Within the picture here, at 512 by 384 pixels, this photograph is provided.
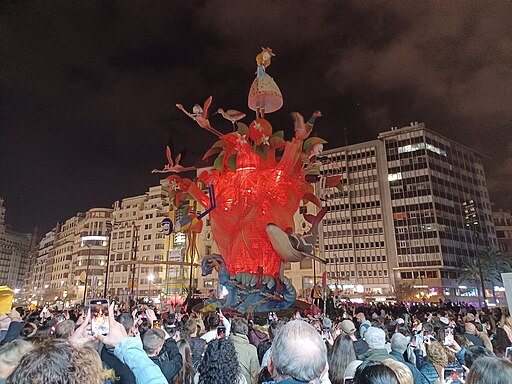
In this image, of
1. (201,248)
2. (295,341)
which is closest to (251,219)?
(295,341)

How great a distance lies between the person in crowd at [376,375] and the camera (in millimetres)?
2938

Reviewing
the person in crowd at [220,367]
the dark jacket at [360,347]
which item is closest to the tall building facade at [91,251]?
the dark jacket at [360,347]

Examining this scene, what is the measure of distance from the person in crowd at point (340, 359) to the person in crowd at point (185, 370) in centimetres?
199

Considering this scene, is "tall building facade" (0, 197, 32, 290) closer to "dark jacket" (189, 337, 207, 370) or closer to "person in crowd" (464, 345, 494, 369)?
"dark jacket" (189, 337, 207, 370)

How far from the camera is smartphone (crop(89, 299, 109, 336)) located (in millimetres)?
3518

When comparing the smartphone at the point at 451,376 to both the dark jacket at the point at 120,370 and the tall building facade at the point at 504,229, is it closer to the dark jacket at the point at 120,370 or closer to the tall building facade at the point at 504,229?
the dark jacket at the point at 120,370

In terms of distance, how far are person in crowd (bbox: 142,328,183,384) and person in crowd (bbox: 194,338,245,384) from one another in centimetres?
101

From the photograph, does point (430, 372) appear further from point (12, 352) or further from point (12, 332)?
point (12, 332)

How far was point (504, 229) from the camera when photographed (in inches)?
4161

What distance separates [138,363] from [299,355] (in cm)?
131

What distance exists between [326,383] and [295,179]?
2854cm

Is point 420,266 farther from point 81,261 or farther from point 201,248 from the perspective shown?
point 81,261

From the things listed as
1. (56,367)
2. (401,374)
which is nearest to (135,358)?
(56,367)

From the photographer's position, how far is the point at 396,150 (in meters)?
92.6
